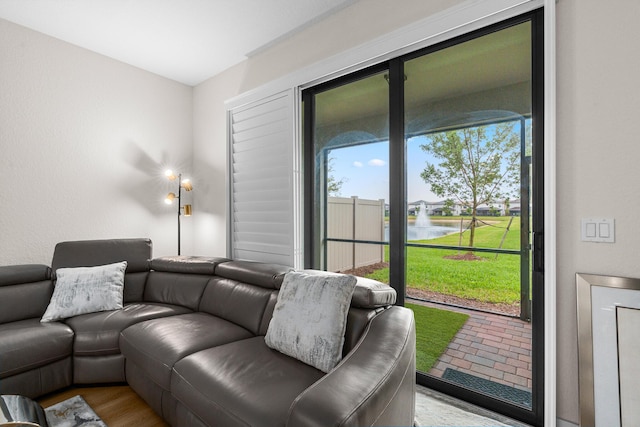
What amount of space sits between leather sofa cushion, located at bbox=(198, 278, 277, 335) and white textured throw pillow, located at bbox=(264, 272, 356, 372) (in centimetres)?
37

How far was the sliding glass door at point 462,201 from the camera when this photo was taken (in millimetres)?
1788

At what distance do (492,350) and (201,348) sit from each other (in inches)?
68.4

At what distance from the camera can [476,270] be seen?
2.00 m

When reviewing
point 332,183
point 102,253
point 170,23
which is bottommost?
point 102,253

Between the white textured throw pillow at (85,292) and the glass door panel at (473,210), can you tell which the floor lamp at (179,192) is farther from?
the glass door panel at (473,210)

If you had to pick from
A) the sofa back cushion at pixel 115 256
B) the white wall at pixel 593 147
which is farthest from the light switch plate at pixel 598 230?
the sofa back cushion at pixel 115 256

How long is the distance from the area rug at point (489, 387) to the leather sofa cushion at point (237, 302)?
1.29 metres

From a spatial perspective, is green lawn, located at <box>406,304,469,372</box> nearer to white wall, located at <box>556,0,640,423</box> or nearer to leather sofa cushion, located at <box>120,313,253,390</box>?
white wall, located at <box>556,0,640,423</box>

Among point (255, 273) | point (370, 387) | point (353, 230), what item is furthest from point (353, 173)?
point (370, 387)

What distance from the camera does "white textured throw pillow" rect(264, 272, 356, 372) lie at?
62.0 inches

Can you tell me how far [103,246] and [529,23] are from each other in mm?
3574

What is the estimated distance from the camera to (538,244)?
172 cm

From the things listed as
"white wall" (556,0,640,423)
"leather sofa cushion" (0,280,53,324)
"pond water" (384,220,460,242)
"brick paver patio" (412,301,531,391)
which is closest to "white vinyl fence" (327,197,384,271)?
"pond water" (384,220,460,242)

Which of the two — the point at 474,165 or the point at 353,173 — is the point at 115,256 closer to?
the point at 353,173
